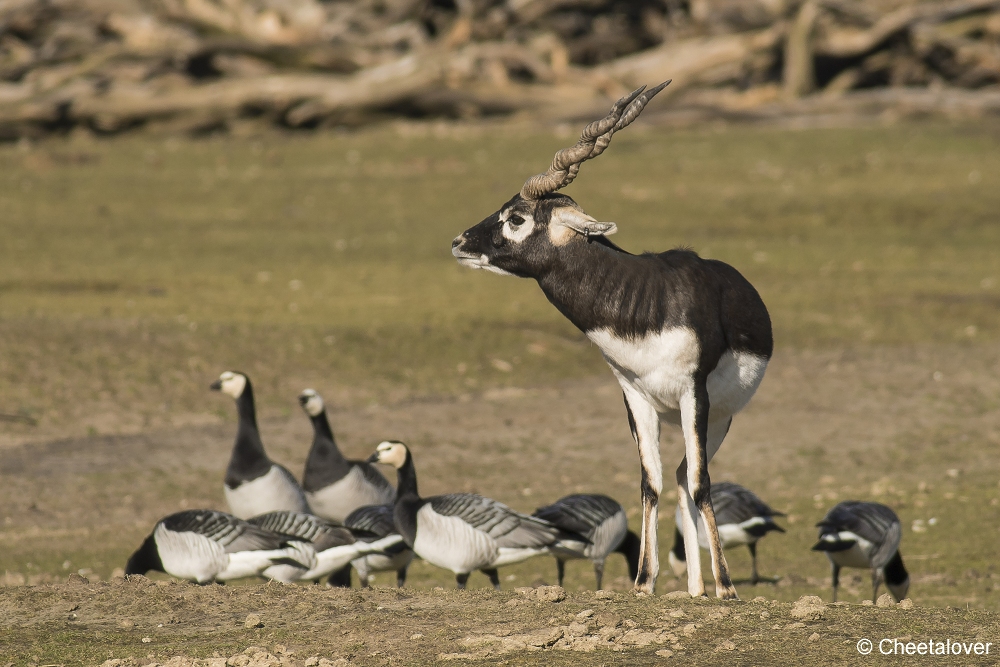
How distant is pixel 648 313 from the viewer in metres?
7.80

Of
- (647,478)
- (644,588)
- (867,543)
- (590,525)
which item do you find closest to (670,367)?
(647,478)

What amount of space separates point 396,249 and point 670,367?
1685cm

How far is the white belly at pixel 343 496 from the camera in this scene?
1226cm

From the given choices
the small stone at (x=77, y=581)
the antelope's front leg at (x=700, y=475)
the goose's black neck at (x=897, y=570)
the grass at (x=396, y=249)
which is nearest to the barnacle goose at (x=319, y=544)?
the small stone at (x=77, y=581)

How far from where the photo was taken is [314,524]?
10.3 metres

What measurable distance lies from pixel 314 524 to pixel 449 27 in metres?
32.8

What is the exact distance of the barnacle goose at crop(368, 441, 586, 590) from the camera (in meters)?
10.0

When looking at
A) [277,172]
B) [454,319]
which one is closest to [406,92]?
[277,172]

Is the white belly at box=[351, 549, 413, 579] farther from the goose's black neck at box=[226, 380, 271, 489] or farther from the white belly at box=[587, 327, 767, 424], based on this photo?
the white belly at box=[587, 327, 767, 424]

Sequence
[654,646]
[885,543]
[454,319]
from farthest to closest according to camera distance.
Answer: [454,319] < [885,543] < [654,646]

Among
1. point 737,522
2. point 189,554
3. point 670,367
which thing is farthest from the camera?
point 737,522

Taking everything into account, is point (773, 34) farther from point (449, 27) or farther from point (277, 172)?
point (277, 172)

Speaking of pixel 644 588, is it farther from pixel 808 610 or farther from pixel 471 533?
pixel 471 533

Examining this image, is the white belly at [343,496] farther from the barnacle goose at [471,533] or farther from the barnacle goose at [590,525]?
the barnacle goose at [590,525]
